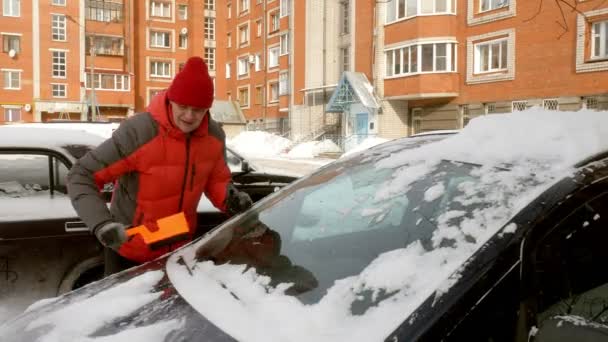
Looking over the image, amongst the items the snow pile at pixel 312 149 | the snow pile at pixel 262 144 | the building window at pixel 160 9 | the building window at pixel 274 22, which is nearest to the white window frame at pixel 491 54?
the snow pile at pixel 312 149

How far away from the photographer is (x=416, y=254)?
66.1 inches

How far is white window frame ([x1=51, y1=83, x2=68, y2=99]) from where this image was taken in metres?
46.5

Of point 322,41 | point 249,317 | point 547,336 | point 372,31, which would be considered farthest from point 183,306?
point 322,41

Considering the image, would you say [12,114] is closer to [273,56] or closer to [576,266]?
[273,56]

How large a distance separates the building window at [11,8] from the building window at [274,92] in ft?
74.3

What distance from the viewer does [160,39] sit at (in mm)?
53469

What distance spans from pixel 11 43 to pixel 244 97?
1991cm

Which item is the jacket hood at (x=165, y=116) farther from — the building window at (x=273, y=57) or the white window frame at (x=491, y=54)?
the building window at (x=273, y=57)

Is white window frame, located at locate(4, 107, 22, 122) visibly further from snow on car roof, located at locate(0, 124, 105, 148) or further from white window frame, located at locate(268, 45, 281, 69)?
snow on car roof, located at locate(0, 124, 105, 148)

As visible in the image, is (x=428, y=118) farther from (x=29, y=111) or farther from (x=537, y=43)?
(x=29, y=111)

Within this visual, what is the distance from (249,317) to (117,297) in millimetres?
671

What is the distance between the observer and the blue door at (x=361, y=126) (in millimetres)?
29516

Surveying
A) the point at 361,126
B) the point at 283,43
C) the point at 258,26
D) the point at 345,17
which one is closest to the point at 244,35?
the point at 258,26

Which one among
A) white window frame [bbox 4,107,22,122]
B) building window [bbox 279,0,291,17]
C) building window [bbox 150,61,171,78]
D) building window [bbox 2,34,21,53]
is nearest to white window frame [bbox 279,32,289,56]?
building window [bbox 279,0,291,17]
